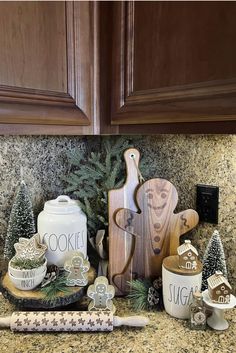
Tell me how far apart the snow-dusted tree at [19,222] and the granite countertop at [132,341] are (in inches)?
10.3

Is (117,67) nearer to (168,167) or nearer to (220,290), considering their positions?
(168,167)

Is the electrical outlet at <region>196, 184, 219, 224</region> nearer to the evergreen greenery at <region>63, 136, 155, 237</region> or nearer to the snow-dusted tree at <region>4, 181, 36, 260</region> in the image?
the evergreen greenery at <region>63, 136, 155, 237</region>

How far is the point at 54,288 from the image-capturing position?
2.73 feet

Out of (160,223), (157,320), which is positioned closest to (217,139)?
(160,223)

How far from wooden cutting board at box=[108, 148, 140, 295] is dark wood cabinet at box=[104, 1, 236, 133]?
0.14 m

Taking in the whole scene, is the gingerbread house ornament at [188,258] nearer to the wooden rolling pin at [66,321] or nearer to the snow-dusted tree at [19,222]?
the wooden rolling pin at [66,321]

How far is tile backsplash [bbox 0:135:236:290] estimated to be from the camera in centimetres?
90

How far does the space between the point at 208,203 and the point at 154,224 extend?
0.18 metres

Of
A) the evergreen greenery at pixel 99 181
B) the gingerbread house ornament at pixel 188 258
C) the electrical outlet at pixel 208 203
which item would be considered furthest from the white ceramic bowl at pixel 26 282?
the electrical outlet at pixel 208 203

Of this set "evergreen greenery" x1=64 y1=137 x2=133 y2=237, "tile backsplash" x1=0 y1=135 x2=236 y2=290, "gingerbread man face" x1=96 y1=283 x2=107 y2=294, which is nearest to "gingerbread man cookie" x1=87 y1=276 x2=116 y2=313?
"gingerbread man face" x1=96 y1=283 x2=107 y2=294

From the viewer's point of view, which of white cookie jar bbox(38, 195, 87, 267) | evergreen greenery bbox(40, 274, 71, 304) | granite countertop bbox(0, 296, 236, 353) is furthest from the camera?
white cookie jar bbox(38, 195, 87, 267)

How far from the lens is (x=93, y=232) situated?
1.03 meters

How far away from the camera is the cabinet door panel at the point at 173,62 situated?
1.89 ft

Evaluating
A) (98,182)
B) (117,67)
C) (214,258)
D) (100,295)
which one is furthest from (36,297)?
(117,67)
